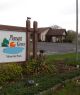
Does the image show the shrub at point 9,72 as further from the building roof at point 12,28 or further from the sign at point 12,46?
the building roof at point 12,28

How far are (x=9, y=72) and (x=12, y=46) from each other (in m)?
1.96

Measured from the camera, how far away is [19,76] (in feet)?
43.2

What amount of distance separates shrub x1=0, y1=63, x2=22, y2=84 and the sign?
57cm

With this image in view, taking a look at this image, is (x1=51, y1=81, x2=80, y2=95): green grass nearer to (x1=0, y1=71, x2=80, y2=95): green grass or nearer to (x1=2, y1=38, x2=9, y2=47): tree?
(x1=0, y1=71, x2=80, y2=95): green grass

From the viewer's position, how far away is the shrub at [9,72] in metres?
12.1

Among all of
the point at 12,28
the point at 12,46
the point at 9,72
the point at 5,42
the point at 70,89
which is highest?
the point at 12,28

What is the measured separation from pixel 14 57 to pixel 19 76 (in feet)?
4.73

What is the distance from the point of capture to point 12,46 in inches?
561

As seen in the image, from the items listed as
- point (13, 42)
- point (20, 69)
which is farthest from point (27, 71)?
point (13, 42)

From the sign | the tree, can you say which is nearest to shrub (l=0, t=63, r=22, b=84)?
the sign

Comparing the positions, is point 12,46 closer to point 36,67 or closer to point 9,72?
point 36,67

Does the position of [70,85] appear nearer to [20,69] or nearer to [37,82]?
[37,82]

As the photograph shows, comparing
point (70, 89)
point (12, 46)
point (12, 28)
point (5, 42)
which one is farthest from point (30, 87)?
point (12, 28)

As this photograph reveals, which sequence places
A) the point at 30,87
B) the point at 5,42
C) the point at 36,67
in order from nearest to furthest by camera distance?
the point at 30,87, the point at 5,42, the point at 36,67
